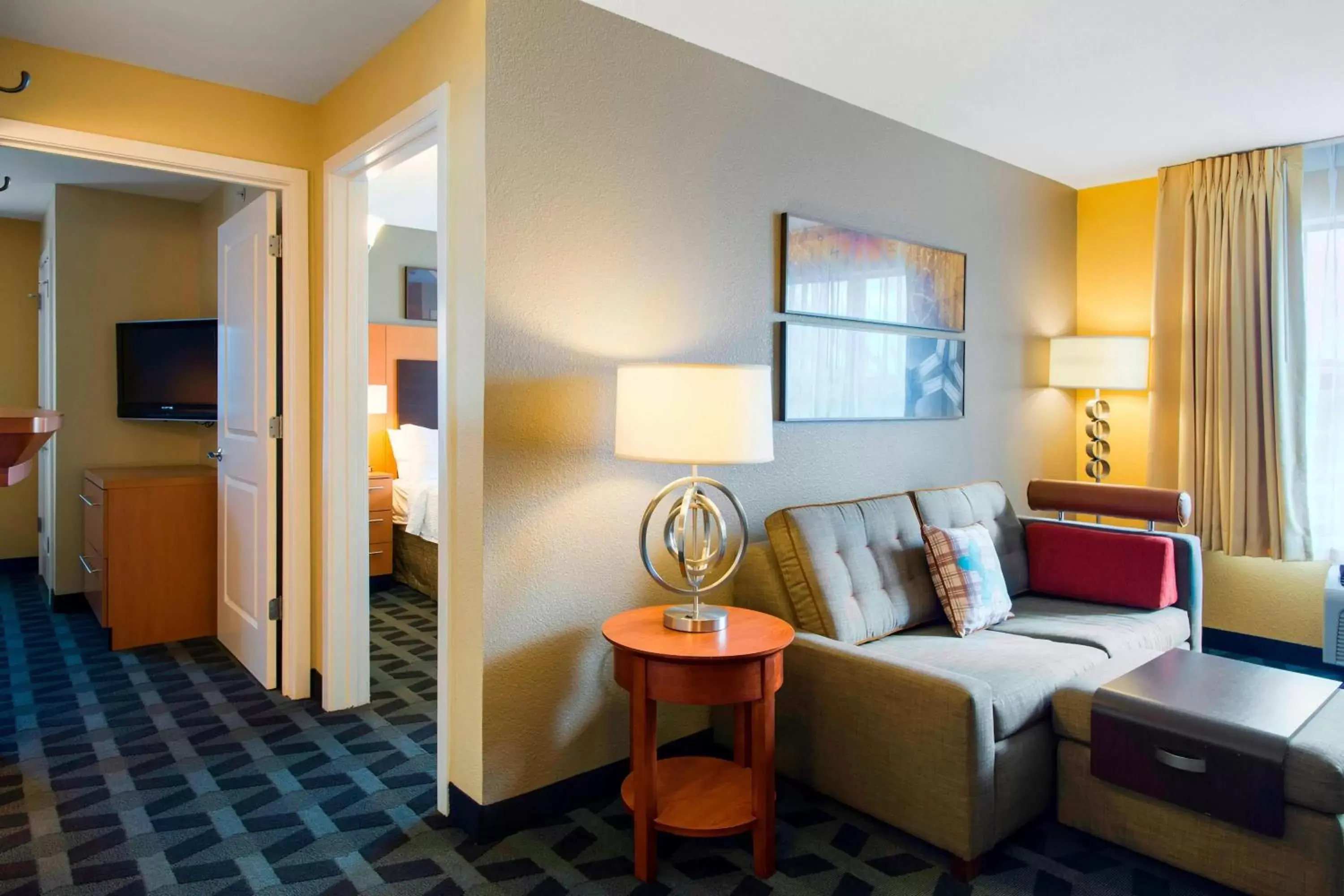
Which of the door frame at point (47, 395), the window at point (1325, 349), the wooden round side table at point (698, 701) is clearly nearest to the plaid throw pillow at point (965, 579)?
the wooden round side table at point (698, 701)

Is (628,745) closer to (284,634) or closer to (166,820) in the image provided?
(166,820)

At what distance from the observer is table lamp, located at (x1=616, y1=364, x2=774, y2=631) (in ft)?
7.07

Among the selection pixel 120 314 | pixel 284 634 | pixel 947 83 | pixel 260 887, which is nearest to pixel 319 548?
pixel 284 634

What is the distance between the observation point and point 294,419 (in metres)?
3.30

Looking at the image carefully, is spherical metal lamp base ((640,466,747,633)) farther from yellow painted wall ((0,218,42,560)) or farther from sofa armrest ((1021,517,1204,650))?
yellow painted wall ((0,218,42,560))

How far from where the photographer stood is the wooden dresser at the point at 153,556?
13.0 feet

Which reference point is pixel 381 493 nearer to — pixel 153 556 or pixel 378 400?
pixel 378 400

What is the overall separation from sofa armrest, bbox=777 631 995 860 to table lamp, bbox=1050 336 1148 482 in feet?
8.11

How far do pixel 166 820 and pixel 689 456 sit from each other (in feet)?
6.00

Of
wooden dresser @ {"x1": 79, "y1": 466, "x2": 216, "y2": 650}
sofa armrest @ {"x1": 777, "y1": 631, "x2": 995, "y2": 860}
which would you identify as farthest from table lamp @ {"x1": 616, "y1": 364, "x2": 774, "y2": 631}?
wooden dresser @ {"x1": 79, "y1": 466, "x2": 216, "y2": 650}

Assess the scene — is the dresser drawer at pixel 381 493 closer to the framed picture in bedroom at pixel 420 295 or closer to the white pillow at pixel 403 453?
the white pillow at pixel 403 453

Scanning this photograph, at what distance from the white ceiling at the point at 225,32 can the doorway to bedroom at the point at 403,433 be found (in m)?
0.99

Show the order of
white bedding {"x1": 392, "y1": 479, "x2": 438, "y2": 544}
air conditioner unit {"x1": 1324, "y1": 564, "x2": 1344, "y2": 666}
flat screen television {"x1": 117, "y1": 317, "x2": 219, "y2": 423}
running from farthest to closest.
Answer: white bedding {"x1": 392, "y1": 479, "x2": 438, "y2": 544}
flat screen television {"x1": 117, "y1": 317, "x2": 219, "y2": 423}
air conditioner unit {"x1": 1324, "y1": 564, "x2": 1344, "y2": 666}

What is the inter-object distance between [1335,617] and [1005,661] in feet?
7.30
